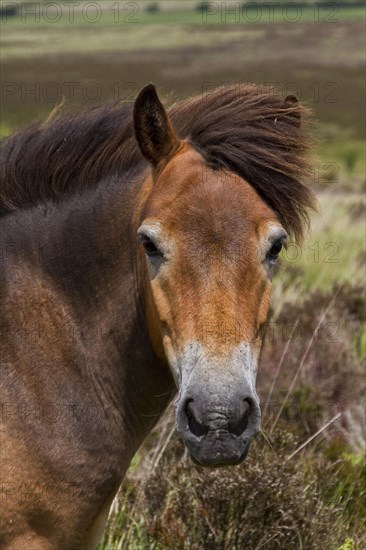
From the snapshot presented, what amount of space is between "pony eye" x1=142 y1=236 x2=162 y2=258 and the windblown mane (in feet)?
1.43

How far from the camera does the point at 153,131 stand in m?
3.34

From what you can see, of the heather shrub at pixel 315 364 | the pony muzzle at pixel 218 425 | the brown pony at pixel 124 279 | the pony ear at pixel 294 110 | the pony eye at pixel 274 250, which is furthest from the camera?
the heather shrub at pixel 315 364

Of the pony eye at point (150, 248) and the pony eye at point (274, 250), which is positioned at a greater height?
the pony eye at point (150, 248)

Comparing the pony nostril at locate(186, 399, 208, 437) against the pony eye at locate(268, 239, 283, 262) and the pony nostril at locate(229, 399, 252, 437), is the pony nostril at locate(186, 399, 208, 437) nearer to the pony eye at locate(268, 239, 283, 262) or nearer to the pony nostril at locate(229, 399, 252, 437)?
the pony nostril at locate(229, 399, 252, 437)

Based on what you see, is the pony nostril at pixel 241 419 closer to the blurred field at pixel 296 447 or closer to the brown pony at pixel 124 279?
the brown pony at pixel 124 279

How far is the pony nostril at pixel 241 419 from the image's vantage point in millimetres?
2818

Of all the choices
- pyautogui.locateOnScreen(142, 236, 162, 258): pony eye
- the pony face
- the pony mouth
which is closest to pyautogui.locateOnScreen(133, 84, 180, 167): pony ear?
the pony face

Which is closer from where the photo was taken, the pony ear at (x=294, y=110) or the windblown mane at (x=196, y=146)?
the windblown mane at (x=196, y=146)

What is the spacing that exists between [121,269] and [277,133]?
86 centimetres

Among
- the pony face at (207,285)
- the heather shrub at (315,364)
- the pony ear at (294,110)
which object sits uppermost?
the pony ear at (294,110)

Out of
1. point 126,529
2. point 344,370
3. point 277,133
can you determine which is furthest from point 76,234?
point 344,370

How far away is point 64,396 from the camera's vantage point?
338cm

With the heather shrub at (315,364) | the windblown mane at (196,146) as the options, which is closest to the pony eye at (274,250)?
the windblown mane at (196,146)

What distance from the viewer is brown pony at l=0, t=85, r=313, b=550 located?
302 centimetres
